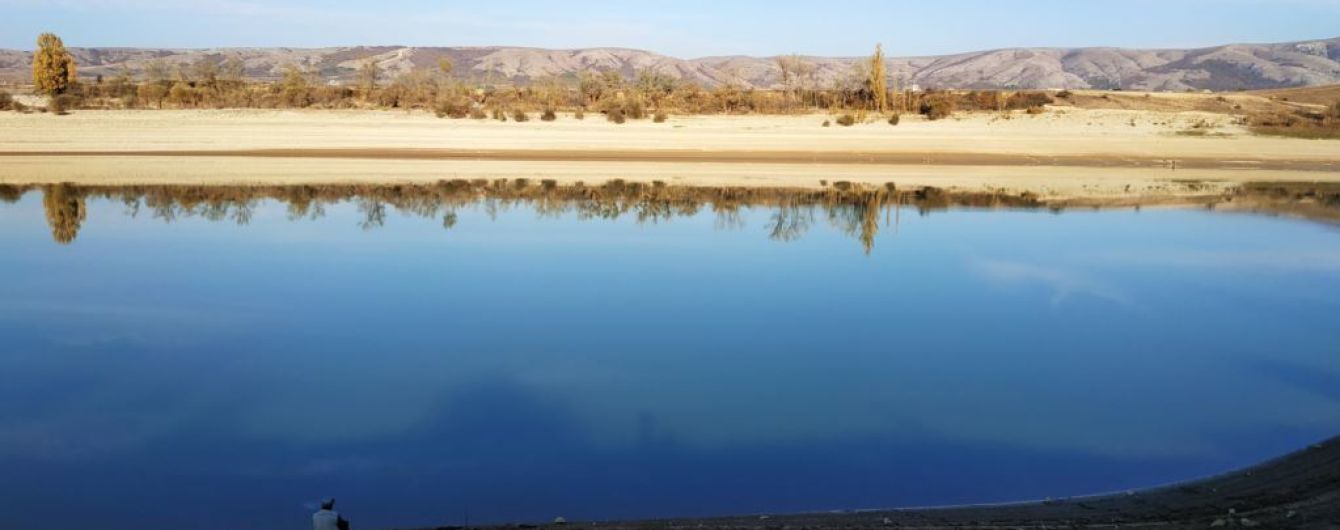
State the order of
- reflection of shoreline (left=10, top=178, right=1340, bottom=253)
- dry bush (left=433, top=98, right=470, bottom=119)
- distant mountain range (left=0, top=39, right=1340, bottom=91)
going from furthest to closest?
distant mountain range (left=0, top=39, right=1340, bottom=91)
dry bush (left=433, top=98, right=470, bottom=119)
reflection of shoreline (left=10, top=178, right=1340, bottom=253)

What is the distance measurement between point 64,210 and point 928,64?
14068cm

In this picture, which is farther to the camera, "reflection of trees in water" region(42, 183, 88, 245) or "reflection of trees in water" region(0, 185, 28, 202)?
"reflection of trees in water" region(0, 185, 28, 202)

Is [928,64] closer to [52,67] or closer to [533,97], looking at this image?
[533,97]

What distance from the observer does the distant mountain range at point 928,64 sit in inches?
4675

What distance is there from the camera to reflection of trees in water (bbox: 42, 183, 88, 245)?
17.8m

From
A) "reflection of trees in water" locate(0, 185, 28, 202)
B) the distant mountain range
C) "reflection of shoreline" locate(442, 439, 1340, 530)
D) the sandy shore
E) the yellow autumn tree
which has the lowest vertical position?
"reflection of shoreline" locate(442, 439, 1340, 530)

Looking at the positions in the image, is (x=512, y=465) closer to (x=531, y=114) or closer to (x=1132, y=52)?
(x=531, y=114)

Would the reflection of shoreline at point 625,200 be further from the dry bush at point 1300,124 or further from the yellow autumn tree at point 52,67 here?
the yellow autumn tree at point 52,67

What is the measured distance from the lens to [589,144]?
33812 mm

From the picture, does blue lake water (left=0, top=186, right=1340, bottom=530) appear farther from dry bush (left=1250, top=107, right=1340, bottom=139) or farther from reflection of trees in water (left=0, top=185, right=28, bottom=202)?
dry bush (left=1250, top=107, right=1340, bottom=139)

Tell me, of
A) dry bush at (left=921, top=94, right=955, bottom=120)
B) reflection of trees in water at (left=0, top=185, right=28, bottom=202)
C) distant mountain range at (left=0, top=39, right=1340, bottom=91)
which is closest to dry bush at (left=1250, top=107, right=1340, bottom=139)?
dry bush at (left=921, top=94, right=955, bottom=120)

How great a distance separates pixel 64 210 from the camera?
20.3 m

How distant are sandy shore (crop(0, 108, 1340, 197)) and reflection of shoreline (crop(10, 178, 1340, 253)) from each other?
128 centimetres

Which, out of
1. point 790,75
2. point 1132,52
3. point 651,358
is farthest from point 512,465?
point 1132,52
